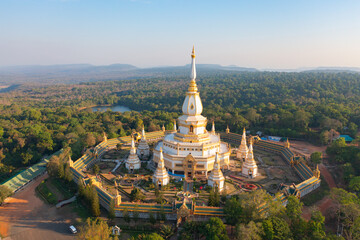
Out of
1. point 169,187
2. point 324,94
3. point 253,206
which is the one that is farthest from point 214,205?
point 324,94

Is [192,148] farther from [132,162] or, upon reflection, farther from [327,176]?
[327,176]

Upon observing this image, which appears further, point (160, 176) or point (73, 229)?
point (160, 176)

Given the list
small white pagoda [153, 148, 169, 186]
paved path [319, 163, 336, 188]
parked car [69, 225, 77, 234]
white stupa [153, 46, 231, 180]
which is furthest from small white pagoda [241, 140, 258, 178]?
parked car [69, 225, 77, 234]

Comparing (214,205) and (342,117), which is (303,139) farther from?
(214,205)

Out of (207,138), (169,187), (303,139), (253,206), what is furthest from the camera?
(303,139)

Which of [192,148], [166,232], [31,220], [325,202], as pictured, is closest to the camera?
[166,232]

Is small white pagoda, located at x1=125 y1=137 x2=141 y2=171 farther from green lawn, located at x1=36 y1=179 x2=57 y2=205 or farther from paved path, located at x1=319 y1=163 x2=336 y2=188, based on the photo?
paved path, located at x1=319 y1=163 x2=336 y2=188

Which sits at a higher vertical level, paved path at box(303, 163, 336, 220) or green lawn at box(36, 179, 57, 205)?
paved path at box(303, 163, 336, 220)

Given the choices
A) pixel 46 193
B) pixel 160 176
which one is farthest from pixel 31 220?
pixel 160 176
